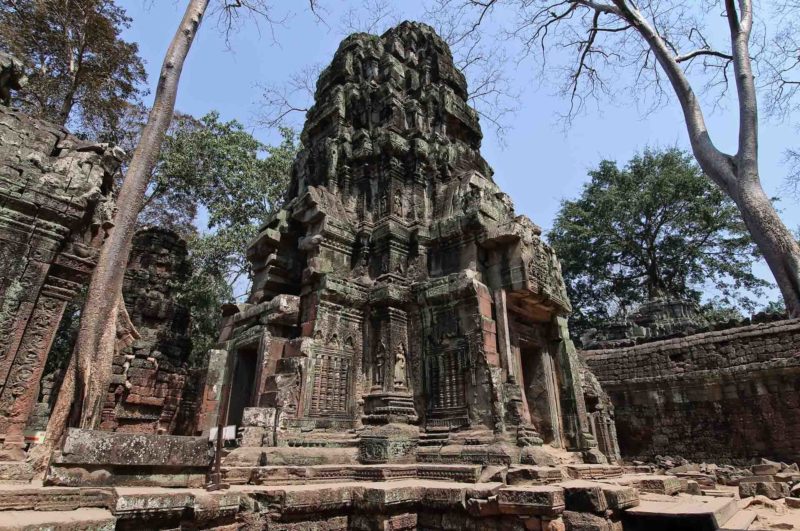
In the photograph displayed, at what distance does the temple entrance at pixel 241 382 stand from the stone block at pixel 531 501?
5.08 metres

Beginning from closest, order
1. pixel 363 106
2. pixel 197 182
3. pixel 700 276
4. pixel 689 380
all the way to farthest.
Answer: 1. pixel 363 106
2. pixel 689 380
3. pixel 197 182
4. pixel 700 276

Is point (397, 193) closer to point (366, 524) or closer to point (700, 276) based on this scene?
point (366, 524)

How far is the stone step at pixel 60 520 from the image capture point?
2.45 meters

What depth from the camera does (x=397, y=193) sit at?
382 inches

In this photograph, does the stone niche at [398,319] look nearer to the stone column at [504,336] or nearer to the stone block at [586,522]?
the stone column at [504,336]

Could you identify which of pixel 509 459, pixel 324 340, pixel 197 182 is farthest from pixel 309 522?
pixel 197 182

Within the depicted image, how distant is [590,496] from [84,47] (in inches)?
807

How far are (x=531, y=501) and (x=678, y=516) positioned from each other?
143 centimetres

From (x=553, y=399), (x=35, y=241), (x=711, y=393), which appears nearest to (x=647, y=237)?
(x=711, y=393)

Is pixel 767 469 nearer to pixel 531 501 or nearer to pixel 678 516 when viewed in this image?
pixel 678 516

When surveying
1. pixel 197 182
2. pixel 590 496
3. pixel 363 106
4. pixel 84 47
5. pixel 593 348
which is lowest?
pixel 590 496

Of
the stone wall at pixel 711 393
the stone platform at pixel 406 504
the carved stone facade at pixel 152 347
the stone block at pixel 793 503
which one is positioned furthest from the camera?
the stone wall at pixel 711 393

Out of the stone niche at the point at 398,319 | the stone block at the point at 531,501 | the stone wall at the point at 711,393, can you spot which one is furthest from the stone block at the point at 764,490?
the stone wall at the point at 711,393

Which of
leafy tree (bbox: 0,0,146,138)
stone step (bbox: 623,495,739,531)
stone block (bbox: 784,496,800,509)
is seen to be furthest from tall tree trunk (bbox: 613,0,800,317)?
leafy tree (bbox: 0,0,146,138)
